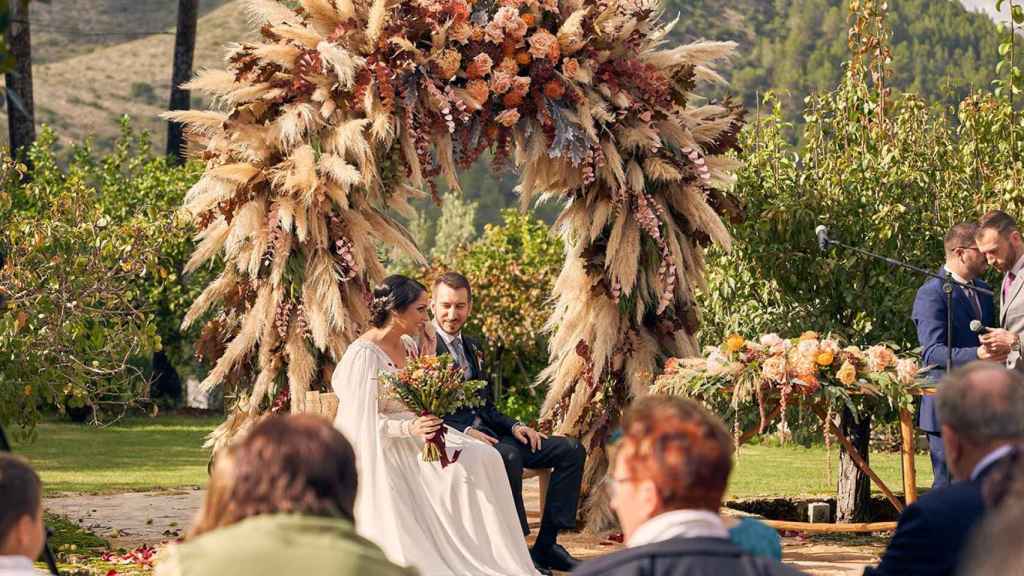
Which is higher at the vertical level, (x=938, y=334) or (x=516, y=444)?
(x=938, y=334)

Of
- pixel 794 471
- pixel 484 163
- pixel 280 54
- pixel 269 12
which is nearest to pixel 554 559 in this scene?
pixel 280 54

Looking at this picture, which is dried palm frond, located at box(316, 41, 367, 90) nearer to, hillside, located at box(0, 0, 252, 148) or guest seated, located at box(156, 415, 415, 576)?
guest seated, located at box(156, 415, 415, 576)

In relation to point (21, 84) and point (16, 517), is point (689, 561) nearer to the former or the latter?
point (16, 517)

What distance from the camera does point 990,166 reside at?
39.2 ft

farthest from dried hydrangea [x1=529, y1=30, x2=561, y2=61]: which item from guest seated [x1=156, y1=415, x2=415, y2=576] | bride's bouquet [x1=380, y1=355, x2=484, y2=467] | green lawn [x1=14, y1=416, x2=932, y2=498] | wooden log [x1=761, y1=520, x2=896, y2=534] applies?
guest seated [x1=156, y1=415, x2=415, y2=576]

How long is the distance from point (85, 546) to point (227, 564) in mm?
6858

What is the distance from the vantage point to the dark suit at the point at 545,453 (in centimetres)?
884

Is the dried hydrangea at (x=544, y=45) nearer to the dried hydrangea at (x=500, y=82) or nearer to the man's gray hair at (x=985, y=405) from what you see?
the dried hydrangea at (x=500, y=82)

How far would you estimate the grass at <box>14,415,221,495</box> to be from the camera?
14203mm

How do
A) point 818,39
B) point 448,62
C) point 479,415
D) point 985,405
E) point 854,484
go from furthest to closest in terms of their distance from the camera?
point 818,39
point 854,484
point 448,62
point 479,415
point 985,405

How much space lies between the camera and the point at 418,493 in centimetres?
802

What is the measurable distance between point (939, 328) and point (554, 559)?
2.51 m

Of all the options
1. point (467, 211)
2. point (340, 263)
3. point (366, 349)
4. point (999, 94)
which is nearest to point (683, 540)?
point (366, 349)

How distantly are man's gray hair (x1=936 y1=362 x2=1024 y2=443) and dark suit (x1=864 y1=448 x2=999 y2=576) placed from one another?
89mm
